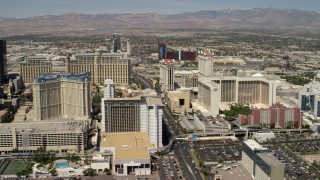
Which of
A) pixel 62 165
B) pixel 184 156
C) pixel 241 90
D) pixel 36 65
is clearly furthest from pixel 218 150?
pixel 36 65

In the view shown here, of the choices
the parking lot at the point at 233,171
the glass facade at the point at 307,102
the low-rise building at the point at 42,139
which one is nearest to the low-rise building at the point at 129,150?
the low-rise building at the point at 42,139

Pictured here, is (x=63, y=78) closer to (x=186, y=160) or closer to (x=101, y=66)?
(x=186, y=160)

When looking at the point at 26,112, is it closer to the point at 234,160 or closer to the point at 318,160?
the point at 234,160

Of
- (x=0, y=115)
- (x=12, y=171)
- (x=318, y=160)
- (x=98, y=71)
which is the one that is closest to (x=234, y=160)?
(x=318, y=160)

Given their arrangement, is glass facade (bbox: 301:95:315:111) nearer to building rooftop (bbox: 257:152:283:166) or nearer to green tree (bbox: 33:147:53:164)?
building rooftop (bbox: 257:152:283:166)

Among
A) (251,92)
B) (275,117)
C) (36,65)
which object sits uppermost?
(36,65)

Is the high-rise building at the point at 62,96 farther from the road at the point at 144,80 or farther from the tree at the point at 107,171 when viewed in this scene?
the road at the point at 144,80
